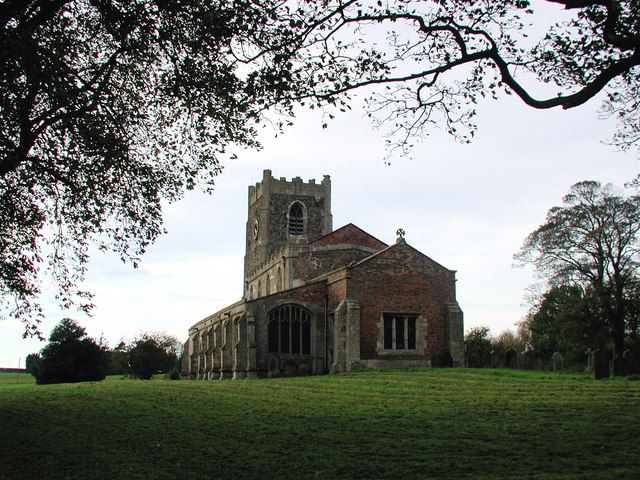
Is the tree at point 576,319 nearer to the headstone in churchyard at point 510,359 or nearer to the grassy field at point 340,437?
the headstone in churchyard at point 510,359

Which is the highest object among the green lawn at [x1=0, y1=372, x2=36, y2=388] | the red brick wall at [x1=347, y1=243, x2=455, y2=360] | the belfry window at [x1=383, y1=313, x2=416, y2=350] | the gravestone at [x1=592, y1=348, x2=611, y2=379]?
the red brick wall at [x1=347, y1=243, x2=455, y2=360]

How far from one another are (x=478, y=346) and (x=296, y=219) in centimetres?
2038

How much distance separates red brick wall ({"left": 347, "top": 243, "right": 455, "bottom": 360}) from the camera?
32.4 m

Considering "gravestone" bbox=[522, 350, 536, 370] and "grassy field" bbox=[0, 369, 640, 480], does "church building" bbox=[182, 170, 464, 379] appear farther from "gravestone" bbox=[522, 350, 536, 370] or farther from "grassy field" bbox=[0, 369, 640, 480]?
"grassy field" bbox=[0, 369, 640, 480]

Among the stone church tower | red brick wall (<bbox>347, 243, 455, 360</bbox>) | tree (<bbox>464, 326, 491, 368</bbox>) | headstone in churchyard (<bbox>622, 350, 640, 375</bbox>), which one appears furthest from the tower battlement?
headstone in churchyard (<bbox>622, 350, 640, 375</bbox>)

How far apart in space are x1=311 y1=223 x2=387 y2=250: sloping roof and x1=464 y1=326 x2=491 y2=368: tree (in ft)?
30.4

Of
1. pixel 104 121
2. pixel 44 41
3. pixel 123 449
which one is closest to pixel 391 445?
pixel 123 449

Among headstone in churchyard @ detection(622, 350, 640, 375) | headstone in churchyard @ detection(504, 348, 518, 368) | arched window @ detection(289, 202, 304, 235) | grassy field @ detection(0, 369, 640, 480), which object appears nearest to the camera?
grassy field @ detection(0, 369, 640, 480)

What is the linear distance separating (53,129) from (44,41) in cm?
184

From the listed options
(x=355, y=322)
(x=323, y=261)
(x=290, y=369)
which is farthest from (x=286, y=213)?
(x=355, y=322)

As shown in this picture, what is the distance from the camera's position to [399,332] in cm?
3309

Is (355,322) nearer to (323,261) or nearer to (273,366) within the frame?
(273,366)

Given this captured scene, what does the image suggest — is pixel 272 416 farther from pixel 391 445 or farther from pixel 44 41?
pixel 44 41

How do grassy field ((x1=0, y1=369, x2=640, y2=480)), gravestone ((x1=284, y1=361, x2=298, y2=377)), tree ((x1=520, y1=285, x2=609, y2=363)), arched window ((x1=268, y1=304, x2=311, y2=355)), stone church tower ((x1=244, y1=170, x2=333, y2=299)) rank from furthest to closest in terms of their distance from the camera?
stone church tower ((x1=244, y1=170, x2=333, y2=299))
tree ((x1=520, y1=285, x2=609, y2=363))
arched window ((x1=268, y1=304, x2=311, y2=355))
gravestone ((x1=284, y1=361, x2=298, y2=377))
grassy field ((x1=0, y1=369, x2=640, y2=480))
